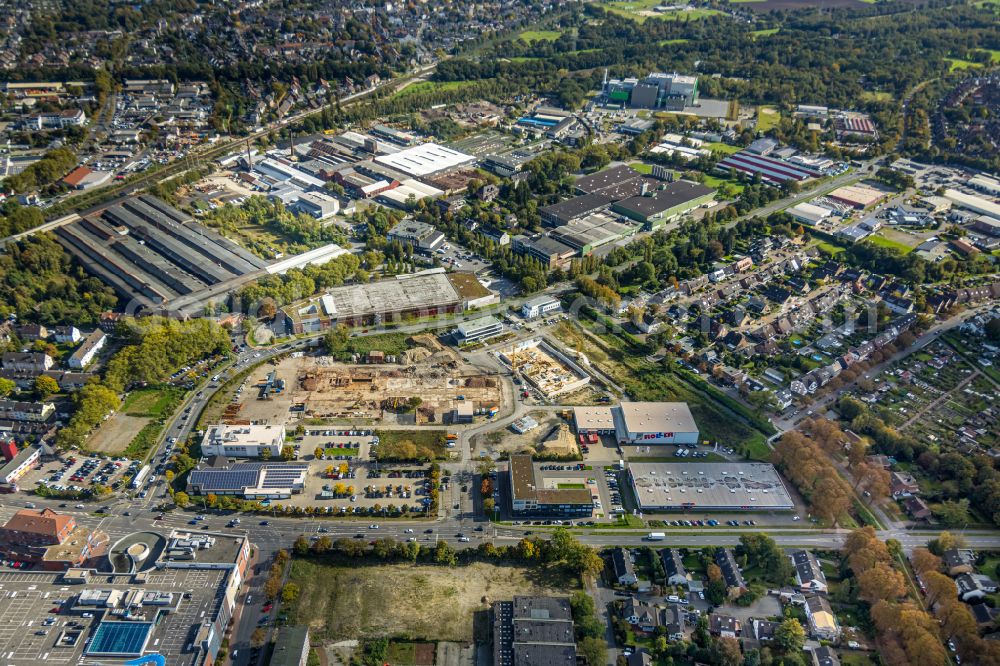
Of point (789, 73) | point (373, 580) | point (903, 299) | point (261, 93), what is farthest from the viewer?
point (789, 73)

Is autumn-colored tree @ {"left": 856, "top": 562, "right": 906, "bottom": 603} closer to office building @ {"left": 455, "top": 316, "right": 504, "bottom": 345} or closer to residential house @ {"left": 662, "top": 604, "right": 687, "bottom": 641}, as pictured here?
residential house @ {"left": 662, "top": 604, "right": 687, "bottom": 641}

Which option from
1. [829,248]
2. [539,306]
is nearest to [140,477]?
[539,306]

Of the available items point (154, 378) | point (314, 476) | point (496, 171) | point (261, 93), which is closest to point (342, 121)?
point (261, 93)

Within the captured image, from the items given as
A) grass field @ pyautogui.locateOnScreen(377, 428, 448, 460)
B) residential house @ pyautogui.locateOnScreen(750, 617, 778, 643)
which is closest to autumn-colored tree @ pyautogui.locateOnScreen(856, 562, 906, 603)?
residential house @ pyautogui.locateOnScreen(750, 617, 778, 643)

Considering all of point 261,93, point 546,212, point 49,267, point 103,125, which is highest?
point 261,93

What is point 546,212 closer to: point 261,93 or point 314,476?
point 314,476

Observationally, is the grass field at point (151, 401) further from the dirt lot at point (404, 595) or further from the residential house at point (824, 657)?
the residential house at point (824, 657)

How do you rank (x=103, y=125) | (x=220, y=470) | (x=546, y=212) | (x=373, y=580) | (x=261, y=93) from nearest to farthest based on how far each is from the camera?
(x=373, y=580) → (x=220, y=470) → (x=546, y=212) → (x=103, y=125) → (x=261, y=93)
